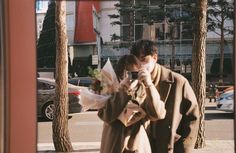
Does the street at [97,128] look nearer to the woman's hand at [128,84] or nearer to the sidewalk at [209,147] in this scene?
the sidewalk at [209,147]

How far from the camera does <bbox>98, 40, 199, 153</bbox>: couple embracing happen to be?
2.16 m

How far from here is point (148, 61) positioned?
2254 mm

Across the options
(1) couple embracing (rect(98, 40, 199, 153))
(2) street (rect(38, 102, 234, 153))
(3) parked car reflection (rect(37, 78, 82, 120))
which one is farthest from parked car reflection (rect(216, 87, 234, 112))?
(3) parked car reflection (rect(37, 78, 82, 120))

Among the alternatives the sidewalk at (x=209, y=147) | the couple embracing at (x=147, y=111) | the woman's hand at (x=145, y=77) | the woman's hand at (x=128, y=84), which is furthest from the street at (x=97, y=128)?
the woman's hand at (x=145, y=77)

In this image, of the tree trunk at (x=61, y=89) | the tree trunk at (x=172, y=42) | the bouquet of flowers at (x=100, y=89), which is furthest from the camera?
the tree trunk at (x=61, y=89)

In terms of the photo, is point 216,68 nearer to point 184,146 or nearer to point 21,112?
point 184,146

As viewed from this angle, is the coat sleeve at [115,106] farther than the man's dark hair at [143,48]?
No

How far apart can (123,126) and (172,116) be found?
32cm

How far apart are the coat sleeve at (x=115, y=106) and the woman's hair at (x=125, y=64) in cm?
11

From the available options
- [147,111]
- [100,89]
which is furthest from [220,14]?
[100,89]

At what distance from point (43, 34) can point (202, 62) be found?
3.63 ft

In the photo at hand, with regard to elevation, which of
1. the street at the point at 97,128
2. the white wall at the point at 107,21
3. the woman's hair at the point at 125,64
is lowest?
the street at the point at 97,128

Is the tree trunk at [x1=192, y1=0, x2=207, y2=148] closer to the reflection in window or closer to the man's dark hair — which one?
the man's dark hair

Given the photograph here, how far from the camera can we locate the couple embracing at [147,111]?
216 cm
